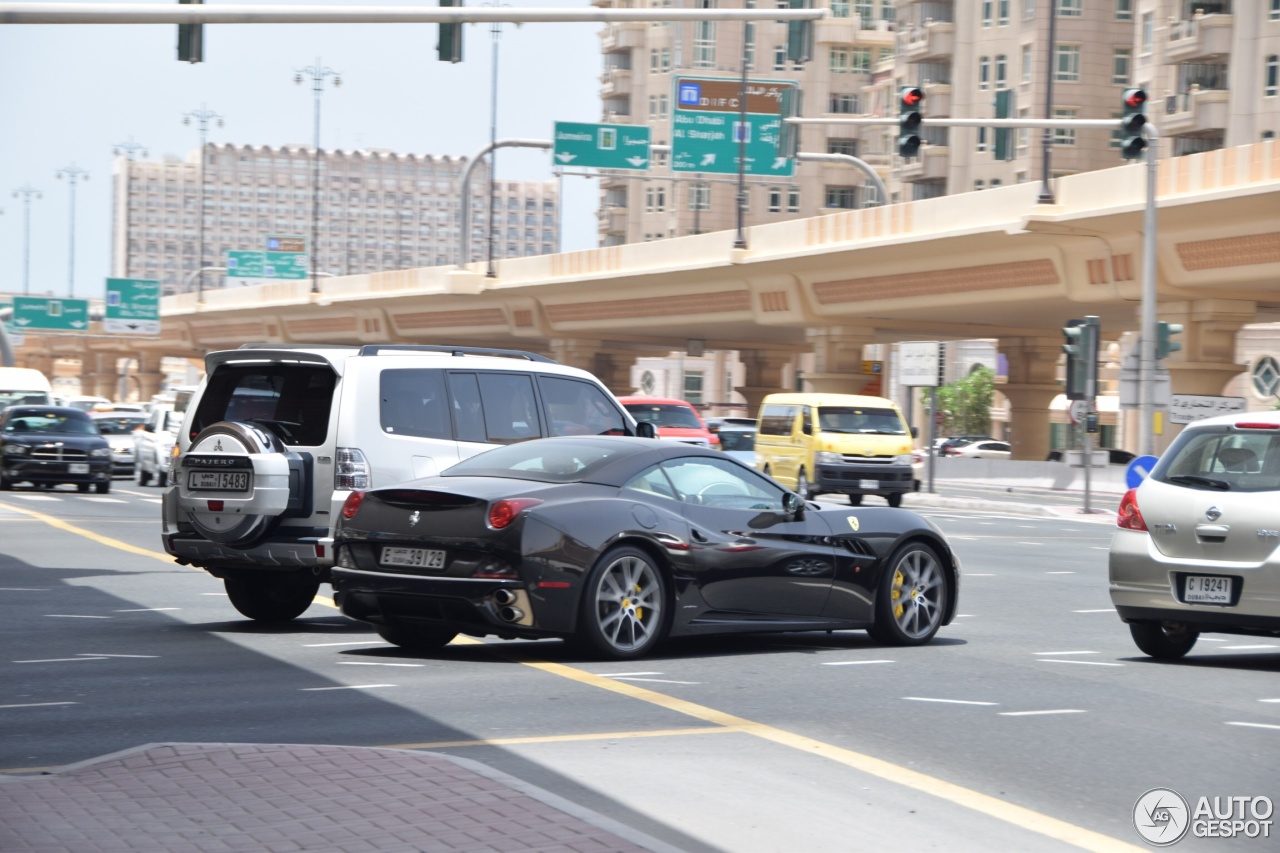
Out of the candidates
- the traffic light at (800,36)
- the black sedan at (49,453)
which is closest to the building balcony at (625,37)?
the black sedan at (49,453)

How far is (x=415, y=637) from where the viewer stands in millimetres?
11328

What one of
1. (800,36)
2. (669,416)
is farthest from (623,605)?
(669,416)

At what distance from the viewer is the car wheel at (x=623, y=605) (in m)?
10.4

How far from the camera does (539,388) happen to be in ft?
43.9

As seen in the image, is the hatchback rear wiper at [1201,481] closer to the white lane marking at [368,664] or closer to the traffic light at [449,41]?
the white lane marking at [368,664]

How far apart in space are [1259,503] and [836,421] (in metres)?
24.7

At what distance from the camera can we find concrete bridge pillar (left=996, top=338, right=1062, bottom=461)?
→ 180 ft

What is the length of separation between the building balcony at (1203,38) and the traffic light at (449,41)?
5942 centimetres

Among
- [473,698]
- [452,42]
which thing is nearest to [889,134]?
[452,42]

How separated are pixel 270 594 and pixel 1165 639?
6.13 m

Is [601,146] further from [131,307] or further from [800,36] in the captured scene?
[131,307]

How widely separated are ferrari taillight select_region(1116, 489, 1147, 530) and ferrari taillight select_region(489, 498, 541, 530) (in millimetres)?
3696

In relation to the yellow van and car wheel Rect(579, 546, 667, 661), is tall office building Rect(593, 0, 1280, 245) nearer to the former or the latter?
the yellow van

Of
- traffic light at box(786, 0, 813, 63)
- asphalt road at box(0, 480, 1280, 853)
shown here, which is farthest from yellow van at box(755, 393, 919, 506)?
asphalt road at box(0, 480, 1280, 853)
